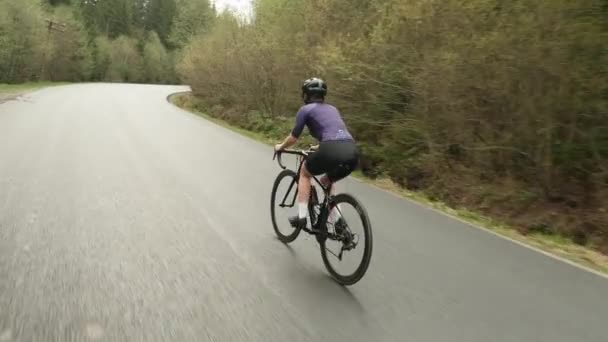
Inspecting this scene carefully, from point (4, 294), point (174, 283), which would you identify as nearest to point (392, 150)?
point (174, 283)

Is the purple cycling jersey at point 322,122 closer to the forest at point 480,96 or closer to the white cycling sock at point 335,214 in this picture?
the white cycling sock at point 335,214

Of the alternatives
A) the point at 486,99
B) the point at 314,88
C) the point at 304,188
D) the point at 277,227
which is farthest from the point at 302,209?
the point at 486,99

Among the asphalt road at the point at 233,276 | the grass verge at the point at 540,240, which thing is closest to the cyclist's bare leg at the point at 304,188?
the asphalt road at the point at 233,276

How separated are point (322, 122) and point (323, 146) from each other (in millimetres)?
264

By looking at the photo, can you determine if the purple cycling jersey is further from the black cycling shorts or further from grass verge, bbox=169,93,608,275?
grass verge, bbox=169,93,608,275

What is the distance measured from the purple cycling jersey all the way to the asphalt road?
1397mm

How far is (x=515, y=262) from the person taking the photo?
5.96 m

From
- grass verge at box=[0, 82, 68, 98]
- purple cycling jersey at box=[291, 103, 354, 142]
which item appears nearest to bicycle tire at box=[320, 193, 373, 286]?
purple cycling jersey at box=[291, 103, 354, 142]

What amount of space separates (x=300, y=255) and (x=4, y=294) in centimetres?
284

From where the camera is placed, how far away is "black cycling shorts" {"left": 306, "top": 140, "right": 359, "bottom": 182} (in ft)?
16.1

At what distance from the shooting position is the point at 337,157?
4910 millimetres

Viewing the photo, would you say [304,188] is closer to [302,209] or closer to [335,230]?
[302,209]

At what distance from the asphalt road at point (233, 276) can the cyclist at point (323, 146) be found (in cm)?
81

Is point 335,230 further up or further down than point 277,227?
further up
